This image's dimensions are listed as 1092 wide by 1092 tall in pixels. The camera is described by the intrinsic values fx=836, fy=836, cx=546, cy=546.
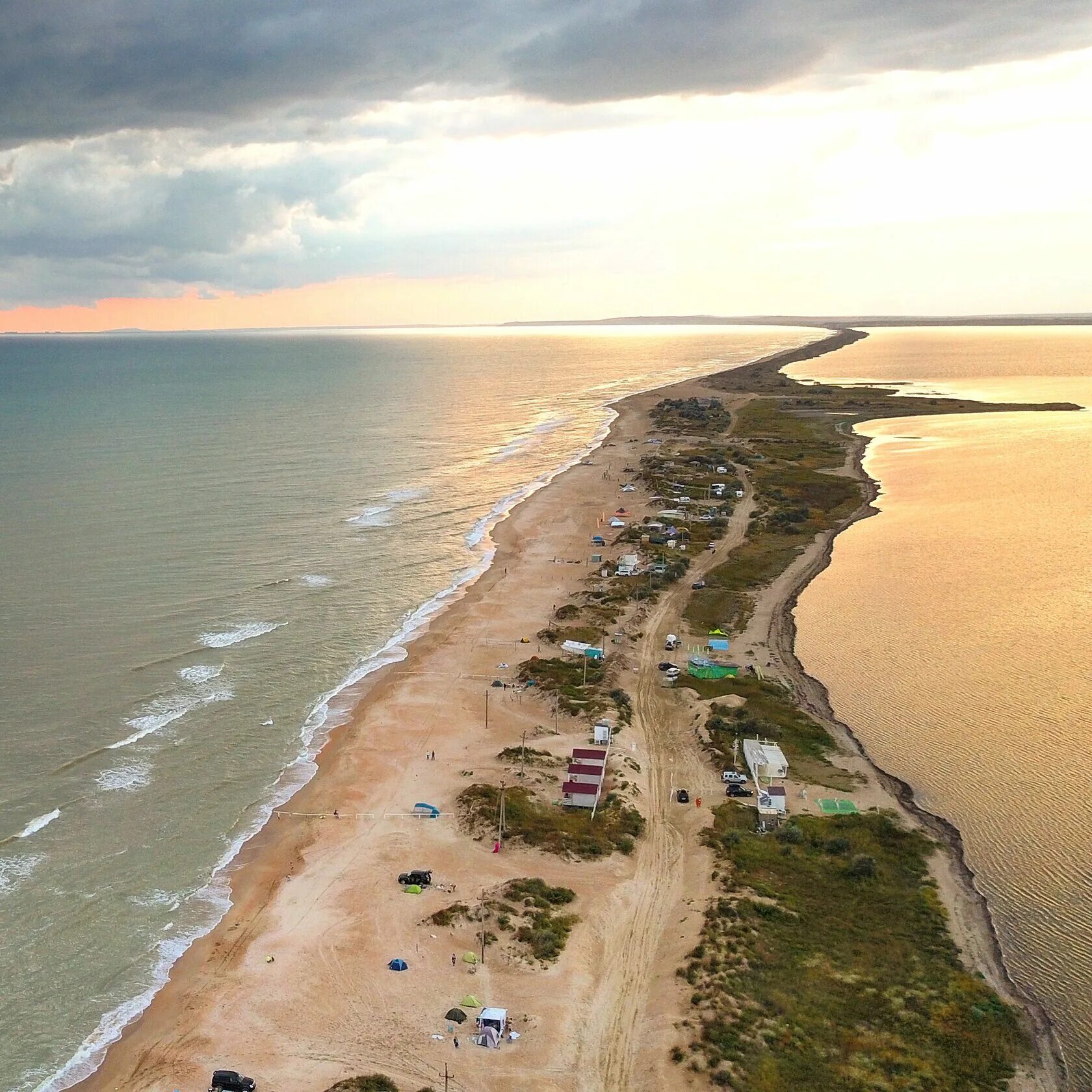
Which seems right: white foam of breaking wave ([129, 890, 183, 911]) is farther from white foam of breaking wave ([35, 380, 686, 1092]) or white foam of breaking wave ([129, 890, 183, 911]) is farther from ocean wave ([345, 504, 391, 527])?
ocean wave ([345, 504, 391, 527])

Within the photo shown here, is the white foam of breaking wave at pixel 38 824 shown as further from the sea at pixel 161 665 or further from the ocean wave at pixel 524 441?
the ocean wave at pixel 524 441

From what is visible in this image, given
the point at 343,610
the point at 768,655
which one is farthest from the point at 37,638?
the point at 768,655

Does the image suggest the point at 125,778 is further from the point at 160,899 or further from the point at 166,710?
the point at 160,899

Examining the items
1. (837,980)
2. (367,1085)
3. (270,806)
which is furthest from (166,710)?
(837,980)

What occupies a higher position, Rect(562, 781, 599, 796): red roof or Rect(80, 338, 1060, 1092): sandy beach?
Rect(562, 781, 599, 796): red roof

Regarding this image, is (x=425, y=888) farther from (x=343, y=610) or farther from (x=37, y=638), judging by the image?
(x=37, y=638)

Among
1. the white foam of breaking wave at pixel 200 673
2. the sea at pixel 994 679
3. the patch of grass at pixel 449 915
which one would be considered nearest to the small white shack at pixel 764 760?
the sea at pixel 994 679

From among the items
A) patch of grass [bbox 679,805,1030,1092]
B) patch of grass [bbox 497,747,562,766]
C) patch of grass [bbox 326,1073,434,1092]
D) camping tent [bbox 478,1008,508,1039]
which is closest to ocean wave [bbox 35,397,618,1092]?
patch of grass [bbox 326,1073,434,1092]
